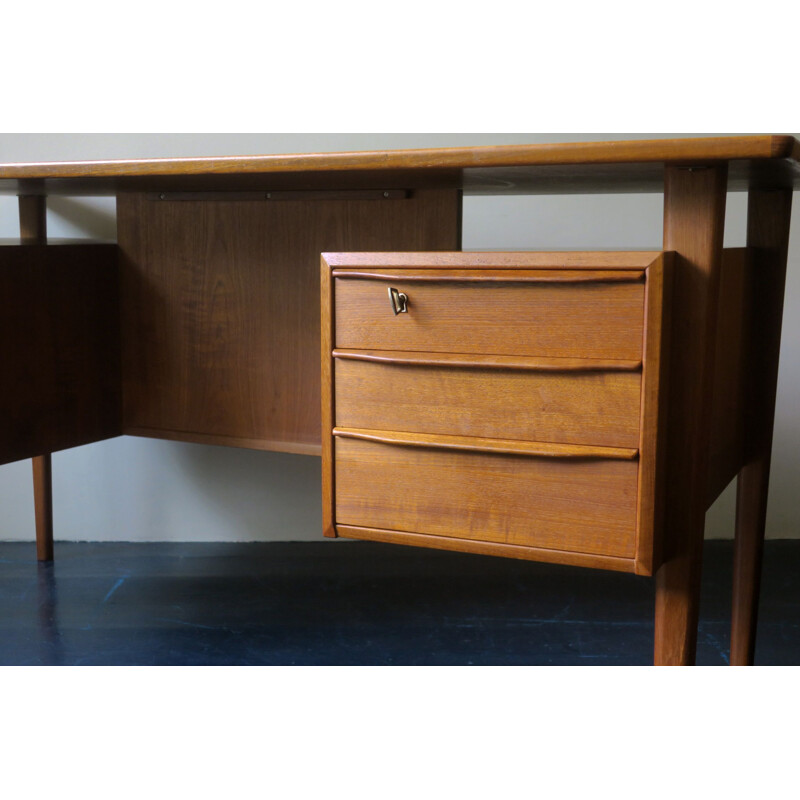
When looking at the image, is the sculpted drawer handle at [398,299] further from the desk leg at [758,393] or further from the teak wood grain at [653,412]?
the desk leg at [758,393]

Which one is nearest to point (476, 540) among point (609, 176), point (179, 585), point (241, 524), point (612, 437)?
point (612, 437)

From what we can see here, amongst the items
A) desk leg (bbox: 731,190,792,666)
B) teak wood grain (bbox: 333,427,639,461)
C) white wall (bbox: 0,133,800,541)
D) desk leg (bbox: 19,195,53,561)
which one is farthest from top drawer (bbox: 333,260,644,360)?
desk leg (bbox: 19,195,53,561)

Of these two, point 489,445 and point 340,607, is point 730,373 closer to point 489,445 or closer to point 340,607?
point 489,445

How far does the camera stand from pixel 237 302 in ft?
5.65

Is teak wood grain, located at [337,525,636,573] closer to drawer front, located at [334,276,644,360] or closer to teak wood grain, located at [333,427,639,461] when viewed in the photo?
teak wood grain, located at [333,427,639,461]

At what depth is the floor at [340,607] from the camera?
1691 mm

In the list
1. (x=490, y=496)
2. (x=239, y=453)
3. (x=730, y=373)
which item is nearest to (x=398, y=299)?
(x=490, y=496)

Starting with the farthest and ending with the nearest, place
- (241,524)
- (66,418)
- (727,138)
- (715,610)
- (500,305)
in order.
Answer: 1. (241,524)
2. (715,610)
3. (66,418)
4. (500,305)
5. (727,138)

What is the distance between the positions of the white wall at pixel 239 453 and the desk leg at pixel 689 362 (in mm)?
1035

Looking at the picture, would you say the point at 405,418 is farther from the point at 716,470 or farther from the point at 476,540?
the point at 716,470

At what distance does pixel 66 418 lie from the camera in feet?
5.77

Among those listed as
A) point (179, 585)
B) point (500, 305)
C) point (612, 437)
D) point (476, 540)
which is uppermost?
point (500, 305)

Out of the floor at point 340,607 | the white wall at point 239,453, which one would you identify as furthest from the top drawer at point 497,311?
the white wall at point 239,453

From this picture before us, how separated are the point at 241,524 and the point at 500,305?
1.37 meters
